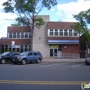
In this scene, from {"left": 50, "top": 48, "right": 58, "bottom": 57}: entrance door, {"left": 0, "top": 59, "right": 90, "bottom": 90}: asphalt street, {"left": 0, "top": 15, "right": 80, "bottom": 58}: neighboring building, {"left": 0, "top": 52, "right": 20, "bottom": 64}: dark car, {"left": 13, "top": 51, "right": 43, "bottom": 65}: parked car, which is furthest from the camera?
{"left": 50, "top": 48, "right": 58, "bottom": 57}: entrance door

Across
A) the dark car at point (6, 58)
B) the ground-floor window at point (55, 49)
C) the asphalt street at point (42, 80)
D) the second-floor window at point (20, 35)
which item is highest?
the second-floor window at point (20, 35)

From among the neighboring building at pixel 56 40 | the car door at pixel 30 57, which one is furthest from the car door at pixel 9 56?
the neighboring building at pixel 56 40

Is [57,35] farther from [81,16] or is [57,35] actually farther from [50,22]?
[81,16]

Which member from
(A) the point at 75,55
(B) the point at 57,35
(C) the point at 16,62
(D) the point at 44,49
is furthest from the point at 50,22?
(C) the point at 16,62

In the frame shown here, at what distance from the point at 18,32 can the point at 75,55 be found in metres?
14.9

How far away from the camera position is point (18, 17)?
43.5 m

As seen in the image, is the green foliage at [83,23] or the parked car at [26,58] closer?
the parked car at [26,58]

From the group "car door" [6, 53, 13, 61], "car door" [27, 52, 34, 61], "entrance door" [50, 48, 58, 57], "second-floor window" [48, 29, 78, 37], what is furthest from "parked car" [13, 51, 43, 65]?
"second-floor window" [48, 29, 78, 37]

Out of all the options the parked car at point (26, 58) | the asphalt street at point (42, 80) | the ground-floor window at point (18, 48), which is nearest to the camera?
the asphalt street at point (42, 80)

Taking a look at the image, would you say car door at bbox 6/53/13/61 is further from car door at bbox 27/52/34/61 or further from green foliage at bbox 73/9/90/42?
green foliage at bbox 73/9/90/42

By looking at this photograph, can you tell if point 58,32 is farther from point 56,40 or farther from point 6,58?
point 6,58

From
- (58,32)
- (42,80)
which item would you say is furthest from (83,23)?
(42,80)

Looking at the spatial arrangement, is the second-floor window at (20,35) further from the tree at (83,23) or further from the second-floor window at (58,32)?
the tree at (83,23)

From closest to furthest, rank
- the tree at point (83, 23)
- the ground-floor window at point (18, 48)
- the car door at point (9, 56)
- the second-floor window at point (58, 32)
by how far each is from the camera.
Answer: the car door at point (9, 56), the tree at point (83, 23), the second-floor window at point (58, 32), the ground-floor window at point (18, 48)
